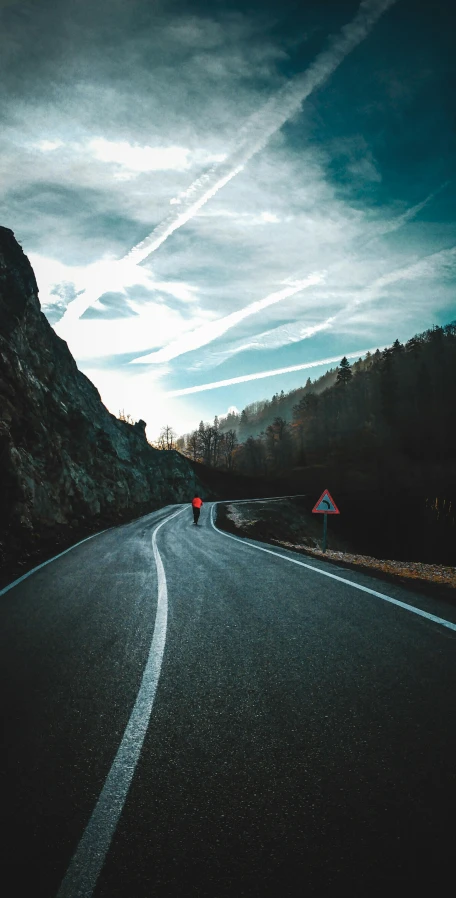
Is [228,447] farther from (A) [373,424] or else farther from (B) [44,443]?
(B) [44,443]

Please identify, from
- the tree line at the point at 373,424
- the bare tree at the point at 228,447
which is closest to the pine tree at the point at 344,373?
the tree line at the point at 373,424

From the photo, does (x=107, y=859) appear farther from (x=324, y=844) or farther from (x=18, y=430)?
(x=18, y=430)

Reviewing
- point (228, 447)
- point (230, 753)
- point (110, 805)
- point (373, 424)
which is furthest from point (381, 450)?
point (110, 805)

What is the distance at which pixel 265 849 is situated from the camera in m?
1.67

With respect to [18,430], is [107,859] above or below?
below

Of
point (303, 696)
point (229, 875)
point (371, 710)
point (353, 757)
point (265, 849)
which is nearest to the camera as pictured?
point (229, 875)

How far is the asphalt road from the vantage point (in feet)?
5.24

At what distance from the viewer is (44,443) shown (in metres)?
18.2

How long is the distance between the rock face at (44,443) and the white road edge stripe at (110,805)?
8.06m

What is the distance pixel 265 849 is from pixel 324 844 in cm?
27

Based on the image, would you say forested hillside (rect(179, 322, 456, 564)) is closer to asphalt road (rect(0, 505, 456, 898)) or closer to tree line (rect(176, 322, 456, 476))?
tree line (rect(176, 322, 456, 476))

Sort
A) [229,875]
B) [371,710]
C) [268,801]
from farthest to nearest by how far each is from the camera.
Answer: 1. [371,710]
2. [268,801]
3. [229,875]

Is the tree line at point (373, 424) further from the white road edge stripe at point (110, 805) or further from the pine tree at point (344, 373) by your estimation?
the white road edge stripe at point (110, 805)

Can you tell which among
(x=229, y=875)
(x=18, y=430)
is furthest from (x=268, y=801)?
(x=18, y=430)
